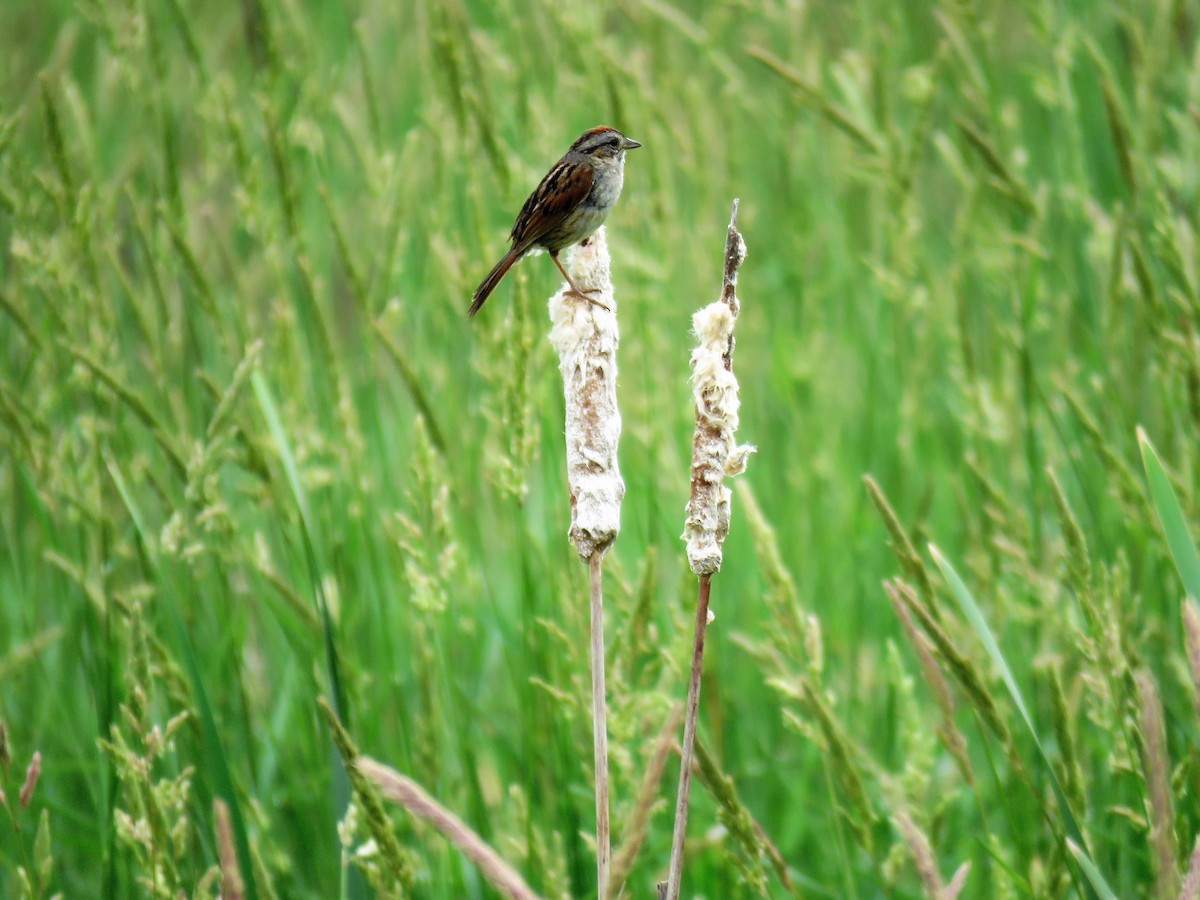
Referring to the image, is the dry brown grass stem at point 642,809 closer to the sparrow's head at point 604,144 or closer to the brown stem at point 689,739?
the brown stem at point 689,739

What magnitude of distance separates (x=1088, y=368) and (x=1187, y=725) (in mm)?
1187

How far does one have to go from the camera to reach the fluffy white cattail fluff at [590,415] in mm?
1133

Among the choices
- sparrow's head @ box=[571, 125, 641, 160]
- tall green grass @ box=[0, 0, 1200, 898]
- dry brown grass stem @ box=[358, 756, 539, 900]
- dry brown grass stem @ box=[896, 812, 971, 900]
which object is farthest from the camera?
sparrow's head @ box=[571, 125, 641, 160]

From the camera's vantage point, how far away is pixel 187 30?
2244mm

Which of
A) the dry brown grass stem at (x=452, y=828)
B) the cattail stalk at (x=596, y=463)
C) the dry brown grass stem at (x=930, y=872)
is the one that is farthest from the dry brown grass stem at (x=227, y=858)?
the dry brown grass stem at (x=930, y=872)

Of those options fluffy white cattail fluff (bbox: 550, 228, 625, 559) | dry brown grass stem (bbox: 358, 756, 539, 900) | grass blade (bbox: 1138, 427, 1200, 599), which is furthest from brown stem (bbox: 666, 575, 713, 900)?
grass blade (bbox: 1138, 427, 1200, 599)

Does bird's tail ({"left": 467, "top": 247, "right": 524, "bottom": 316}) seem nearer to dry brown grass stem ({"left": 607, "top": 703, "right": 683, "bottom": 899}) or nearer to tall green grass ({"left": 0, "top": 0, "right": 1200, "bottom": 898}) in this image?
tall green grass ({"left": 0, "top": 0, "right": 1200, "bottom": 898})

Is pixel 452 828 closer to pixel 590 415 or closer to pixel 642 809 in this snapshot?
pixel 642 809

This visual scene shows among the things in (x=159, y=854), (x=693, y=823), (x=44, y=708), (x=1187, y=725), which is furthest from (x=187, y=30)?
(x=1187, y=725)

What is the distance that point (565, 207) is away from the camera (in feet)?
5.65

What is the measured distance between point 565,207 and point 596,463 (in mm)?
694

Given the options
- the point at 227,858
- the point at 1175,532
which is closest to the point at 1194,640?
the point at 1175,532

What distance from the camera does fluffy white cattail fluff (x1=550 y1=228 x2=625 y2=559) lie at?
1.13 metres

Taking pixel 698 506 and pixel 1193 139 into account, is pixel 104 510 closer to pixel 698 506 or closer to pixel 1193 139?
pixel 698 506
